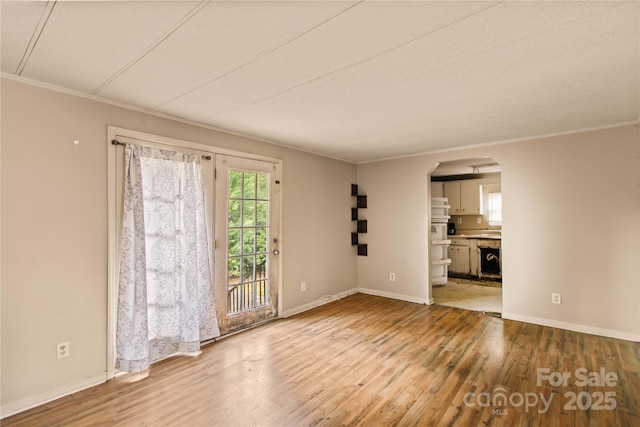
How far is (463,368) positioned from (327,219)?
2797mm

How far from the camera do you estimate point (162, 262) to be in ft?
9.40

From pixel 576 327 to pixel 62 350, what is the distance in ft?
16.9

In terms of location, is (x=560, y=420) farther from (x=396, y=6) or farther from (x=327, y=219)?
(x=327, y=219)

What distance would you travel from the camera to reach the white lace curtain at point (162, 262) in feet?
8.61

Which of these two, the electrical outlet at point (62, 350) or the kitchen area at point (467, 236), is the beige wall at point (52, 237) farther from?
the kitchen area at point (467, 236)

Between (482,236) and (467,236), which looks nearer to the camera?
(482,236)

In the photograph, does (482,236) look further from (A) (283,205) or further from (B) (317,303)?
(A) (283,205)

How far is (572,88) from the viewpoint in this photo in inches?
93.4

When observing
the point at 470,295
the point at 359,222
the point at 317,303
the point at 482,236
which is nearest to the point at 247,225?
the point at 317,303

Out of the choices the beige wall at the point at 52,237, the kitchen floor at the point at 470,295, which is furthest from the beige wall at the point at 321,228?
the kitchen floor at the point at 470,295

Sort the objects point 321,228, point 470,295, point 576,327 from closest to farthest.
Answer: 1. point 576,327
2. point 321,228
3. point 470,295

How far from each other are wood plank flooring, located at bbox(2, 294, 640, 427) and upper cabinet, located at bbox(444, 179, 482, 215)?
3.74 metres

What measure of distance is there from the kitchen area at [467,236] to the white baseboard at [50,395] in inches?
175

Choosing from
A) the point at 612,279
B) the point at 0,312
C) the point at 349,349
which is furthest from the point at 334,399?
the point at 612,279
